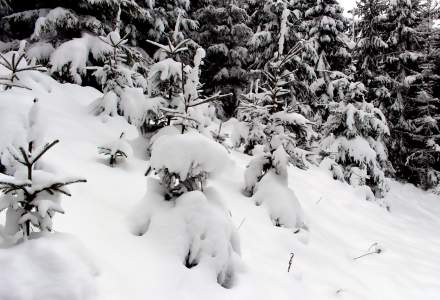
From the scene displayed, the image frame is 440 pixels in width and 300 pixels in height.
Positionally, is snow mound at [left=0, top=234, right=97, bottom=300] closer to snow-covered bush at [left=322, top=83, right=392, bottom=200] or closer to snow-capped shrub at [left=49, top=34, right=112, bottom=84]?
snow-capped shrub at [left=49, top=34, right=112, bottom=84]

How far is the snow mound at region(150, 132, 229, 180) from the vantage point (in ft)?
11.4

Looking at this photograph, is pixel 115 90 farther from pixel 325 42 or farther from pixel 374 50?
pixel 374 50

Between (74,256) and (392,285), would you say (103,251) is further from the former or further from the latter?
(392,285)

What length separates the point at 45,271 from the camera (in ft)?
7.00

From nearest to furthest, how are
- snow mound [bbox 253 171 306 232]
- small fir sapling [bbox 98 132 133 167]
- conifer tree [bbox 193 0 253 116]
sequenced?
small fir sapling [bbox 98 132 133 167] → snow mound [bbox 253 171 306 232] → conifer tree [bbox 193 0 253 116]

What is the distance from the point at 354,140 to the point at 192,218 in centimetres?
1072

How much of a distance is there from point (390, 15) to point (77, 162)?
20.0 m

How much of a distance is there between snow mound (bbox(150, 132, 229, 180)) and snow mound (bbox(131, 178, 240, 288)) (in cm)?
30

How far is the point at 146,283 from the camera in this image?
2.96 meters

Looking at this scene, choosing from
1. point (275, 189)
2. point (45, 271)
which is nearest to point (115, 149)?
point (275, 189)

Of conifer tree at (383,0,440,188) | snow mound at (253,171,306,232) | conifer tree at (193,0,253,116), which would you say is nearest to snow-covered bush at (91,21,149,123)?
snow mound at (253,171,306,232)

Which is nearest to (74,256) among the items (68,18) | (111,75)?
(111,75)

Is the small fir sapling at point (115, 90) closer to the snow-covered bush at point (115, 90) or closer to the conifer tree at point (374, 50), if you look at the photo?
the snow-covered bush at point (115, 90)

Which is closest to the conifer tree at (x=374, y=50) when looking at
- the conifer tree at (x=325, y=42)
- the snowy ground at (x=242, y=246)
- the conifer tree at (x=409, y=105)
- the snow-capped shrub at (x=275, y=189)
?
the conifer tree at (x=409, y=105)
